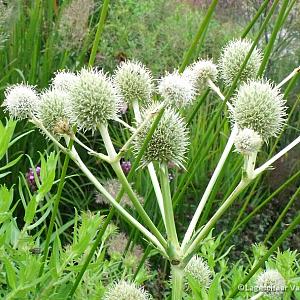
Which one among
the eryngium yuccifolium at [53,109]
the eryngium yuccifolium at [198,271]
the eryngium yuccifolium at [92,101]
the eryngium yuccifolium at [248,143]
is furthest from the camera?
the eryngium yuccifolium at [198,271]

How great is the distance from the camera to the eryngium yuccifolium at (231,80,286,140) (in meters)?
1.38

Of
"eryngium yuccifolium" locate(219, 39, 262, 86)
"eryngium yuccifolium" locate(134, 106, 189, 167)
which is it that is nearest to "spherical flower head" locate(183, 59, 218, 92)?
"eryngium yuccifolium" locate(219, 39, 262, 86)

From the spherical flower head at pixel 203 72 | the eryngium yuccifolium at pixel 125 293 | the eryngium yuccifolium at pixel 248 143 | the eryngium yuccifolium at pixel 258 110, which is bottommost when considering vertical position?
the eryngium yuccifolium at pixel 125 293

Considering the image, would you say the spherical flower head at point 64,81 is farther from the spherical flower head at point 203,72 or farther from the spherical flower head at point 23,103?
the spherical flower head at point 203,72

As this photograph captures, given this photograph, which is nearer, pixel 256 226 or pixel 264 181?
pixel 256 226

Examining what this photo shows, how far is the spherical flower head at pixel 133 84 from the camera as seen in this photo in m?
1.55

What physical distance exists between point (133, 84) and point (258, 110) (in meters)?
0.31

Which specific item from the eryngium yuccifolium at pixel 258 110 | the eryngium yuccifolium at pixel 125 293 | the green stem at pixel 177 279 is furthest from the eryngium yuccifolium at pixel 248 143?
the eryngium yuccifolium at pixel 125 293

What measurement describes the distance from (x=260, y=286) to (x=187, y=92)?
1.48 feet

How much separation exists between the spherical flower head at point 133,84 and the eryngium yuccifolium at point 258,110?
0.24 m

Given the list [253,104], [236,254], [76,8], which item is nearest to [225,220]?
[236,254]

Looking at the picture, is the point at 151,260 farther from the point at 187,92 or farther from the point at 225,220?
the point at 187,92

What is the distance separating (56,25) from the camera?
3998mm

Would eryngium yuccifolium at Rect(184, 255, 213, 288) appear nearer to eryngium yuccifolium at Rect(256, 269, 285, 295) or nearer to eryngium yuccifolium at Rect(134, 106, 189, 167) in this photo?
eryngium yuccifolium at Rect(256, 269, 285, 295)
